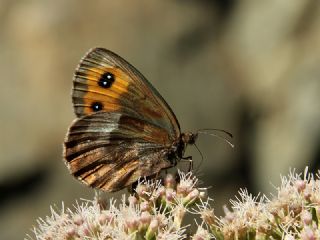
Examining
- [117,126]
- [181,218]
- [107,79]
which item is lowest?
[181,218]

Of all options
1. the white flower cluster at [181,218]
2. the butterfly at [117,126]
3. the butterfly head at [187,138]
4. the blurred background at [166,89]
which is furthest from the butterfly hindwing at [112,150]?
the blurred background at [166,89]

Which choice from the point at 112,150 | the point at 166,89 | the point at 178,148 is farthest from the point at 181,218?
the point at 166,89

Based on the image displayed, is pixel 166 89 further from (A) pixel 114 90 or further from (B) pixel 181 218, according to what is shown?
(B) pixel 181 218

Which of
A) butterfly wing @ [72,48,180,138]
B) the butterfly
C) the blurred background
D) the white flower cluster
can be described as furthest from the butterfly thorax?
the blurred background

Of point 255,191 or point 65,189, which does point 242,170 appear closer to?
point 255,191

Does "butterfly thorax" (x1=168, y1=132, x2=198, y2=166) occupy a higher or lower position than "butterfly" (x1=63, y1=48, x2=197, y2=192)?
lower

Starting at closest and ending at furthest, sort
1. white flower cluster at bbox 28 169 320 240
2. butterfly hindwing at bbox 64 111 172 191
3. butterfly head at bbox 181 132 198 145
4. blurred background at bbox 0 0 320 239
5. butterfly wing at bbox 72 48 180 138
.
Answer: white flower cluster at bbox 28 169 320 240, butterfly hindwing at bbox 64 111 172 191, butterfly wing at bbox 72 48 180 138, butterfly head at bbox 181 132 198 145, blurred background at bbox 0 0 320 239

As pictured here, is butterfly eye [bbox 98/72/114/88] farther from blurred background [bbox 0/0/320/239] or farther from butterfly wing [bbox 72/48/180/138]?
blurred background [bbox 0/0/320/239]

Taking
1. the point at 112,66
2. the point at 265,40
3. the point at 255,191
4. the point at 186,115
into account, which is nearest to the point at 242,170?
the point at 255,191
